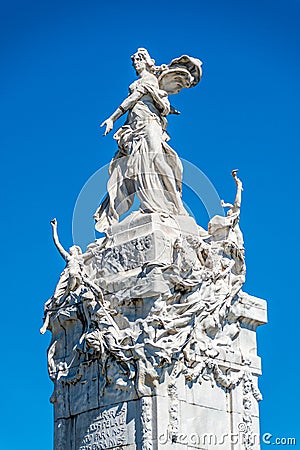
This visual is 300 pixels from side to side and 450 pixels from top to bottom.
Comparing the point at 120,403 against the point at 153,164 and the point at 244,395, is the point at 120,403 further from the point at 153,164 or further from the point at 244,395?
the point at 153,164

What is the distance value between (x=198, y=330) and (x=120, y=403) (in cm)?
184

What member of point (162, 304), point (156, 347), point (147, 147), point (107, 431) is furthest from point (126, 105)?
point (107, 431)

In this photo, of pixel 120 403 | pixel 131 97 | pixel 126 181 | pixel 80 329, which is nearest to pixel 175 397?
pixel 120 403

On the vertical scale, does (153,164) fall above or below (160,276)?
above

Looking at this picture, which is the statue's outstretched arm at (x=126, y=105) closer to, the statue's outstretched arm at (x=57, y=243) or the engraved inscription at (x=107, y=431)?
the statue's outstretched arm at (x=57, y=243)

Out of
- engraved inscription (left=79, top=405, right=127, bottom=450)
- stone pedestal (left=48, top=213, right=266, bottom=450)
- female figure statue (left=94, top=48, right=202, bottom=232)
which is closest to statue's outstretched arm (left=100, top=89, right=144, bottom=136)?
female figure statue (left=94, top=48, right=202, bottom=232)

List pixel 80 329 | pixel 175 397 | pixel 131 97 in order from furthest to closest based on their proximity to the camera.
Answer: pixel 131 97 < pixel 80 329 < pixel 175 397

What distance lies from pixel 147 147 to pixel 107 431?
5.37 m

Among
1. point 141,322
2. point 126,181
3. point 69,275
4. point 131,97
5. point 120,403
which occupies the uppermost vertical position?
point 131,97

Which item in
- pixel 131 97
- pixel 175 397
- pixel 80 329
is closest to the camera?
pixel 175 397

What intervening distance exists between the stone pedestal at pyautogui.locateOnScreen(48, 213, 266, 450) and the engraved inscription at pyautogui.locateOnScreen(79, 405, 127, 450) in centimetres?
2

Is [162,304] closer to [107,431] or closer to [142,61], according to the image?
[107,431]

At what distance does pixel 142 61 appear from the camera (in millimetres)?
21438

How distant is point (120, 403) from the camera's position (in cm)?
1852
